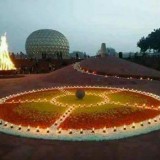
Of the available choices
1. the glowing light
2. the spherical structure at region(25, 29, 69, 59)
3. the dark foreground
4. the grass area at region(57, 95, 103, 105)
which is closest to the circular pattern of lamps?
the grass area at region(57, 95, 103, 105)

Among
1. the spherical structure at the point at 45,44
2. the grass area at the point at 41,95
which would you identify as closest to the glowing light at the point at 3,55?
the grass area at the point at 41,95

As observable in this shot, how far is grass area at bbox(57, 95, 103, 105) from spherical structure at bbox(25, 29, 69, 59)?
55.0 meters

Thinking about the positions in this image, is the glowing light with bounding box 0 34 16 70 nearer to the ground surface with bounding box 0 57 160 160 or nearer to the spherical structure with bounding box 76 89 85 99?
the spherical structure with bounding box 76 89 85 99

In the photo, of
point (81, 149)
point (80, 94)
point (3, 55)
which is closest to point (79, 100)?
point (80, 94)

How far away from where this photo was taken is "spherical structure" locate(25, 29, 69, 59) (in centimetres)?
7138

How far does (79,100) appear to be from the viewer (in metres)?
14.8

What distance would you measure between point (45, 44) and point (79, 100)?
58486 millimetres

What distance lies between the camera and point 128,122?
1088 centimetres

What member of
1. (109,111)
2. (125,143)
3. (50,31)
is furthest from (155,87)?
A: (50,31)

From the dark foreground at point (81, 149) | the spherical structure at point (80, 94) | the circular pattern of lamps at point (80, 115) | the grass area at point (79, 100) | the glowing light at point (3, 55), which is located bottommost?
the dark foreground at point (81, 149)

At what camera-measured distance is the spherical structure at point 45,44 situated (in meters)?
71.4

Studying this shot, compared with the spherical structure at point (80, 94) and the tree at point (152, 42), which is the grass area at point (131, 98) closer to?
the spherical structure at point (80, 94)

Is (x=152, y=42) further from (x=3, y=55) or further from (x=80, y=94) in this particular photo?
(x=80, y=94)

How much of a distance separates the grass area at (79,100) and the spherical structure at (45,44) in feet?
180
